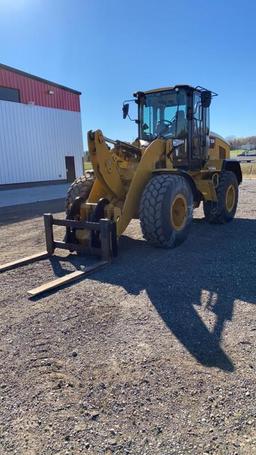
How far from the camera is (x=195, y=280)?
476 centimetres

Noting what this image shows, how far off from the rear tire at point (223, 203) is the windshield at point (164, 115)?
1965mm

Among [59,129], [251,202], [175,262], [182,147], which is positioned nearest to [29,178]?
[59,129]

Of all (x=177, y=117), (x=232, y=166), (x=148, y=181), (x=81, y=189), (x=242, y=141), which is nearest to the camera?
(x=148, y=181)

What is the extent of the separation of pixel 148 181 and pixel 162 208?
2.49 feet

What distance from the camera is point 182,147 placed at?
7465 millimetres

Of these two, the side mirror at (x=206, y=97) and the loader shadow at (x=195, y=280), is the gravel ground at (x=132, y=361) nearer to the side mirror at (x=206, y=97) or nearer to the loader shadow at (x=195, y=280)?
the loader shadow at (x=195, y=280)

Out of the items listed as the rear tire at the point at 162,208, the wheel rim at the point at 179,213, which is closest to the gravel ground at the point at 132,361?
the rear tire at the point at 162,208

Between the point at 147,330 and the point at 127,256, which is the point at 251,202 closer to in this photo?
the point at 127,256

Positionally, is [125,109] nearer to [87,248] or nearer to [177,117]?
[177,117]

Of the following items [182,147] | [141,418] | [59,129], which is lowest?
[141,418]

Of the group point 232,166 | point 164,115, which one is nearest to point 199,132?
point 164,115

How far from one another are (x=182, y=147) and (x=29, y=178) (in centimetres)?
1473

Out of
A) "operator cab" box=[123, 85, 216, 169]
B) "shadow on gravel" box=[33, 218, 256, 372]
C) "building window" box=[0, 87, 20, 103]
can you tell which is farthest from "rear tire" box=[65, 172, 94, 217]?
"building window" box=[0, 87, 20, 103]

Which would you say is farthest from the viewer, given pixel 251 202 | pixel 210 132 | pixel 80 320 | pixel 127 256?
pixel 251 202
